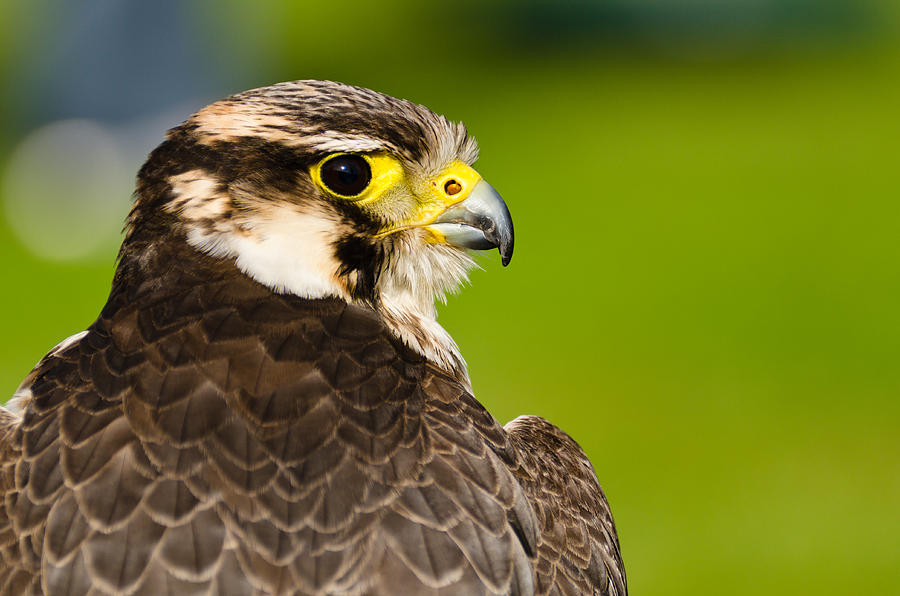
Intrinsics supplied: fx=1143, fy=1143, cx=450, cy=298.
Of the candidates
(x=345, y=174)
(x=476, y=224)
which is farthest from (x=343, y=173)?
(x=476, y=224)

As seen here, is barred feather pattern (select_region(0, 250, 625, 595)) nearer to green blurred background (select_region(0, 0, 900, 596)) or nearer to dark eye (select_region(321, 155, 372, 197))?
dark eye (select_region(321, 155, 372, 197))

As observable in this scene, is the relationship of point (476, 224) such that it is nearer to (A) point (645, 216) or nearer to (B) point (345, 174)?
(B) point (345, 174)

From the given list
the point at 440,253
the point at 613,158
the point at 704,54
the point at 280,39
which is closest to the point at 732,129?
the point at 613,158

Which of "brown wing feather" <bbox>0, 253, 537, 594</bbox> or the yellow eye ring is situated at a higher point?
the yellow eye ring

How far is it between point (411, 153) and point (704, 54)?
56.9 ft

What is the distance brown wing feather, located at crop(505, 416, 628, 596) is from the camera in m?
2.30

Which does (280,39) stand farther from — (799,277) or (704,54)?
(799,277)

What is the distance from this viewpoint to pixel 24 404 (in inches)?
94.7

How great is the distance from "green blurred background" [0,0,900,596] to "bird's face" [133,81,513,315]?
3684 millimetres

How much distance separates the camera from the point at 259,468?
2068 millimetres

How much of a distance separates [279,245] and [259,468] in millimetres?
554

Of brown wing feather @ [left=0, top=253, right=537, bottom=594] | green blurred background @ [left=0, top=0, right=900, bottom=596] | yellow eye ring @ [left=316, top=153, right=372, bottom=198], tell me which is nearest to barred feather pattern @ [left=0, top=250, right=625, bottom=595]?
brown wing feather @ [left=0, top=253, right=537, bottom=594]

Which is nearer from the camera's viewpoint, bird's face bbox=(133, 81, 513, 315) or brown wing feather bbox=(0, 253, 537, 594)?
brown wing feather bbox=(0, 253, 537, 594)

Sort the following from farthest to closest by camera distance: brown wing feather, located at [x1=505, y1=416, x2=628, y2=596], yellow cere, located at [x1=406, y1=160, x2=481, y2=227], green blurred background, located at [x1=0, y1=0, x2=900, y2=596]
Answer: green blurred background, located at [x1=0, y1=0, x2=900, y2=596], yellow cere, located at [x1=406, y1=160, x2=481, y2=227], brown wing feather, located at [x1=505, y1=416, x2=628, y2=596]
